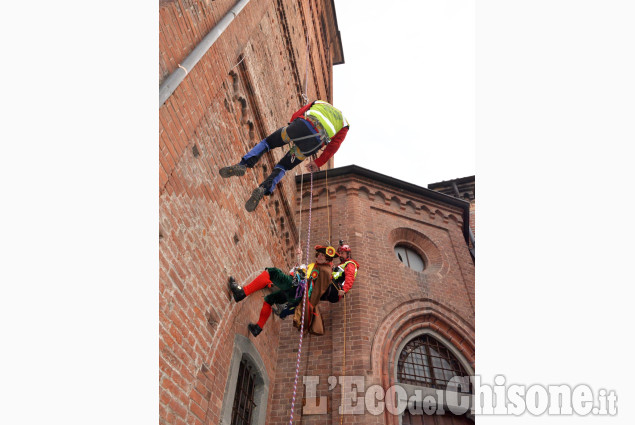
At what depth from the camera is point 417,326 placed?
8352 millimetres

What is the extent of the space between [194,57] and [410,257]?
24.1 ft

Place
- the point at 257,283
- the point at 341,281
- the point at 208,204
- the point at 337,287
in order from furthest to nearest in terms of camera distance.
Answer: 1. the point at 341,281
2. the point at 337,287
3. the point at 257,283
4. the point at 208,204

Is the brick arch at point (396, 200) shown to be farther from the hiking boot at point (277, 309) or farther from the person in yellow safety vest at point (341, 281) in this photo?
the hiking boot at point (277, 309)

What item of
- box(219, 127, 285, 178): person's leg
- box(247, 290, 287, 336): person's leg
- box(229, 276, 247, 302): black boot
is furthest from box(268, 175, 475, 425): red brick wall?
box(219, 127, 285, 178): person's leg

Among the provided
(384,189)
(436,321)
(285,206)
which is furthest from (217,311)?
(384,189)

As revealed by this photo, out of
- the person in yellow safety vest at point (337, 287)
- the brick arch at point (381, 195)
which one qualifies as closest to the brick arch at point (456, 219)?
the brick arch at point (381, 195)

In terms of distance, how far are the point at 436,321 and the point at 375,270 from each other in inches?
65.5

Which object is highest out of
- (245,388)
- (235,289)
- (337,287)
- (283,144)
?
(283,144)

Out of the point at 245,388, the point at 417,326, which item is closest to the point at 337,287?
the point at 245,388

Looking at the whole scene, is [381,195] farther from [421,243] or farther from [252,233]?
[252,233]

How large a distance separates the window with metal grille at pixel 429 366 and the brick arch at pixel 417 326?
0.76 ft

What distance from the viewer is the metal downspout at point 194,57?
373 cm

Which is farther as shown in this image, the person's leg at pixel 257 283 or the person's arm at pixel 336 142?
the person's arm at pixel 336 142

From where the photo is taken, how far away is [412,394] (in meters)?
7.30
